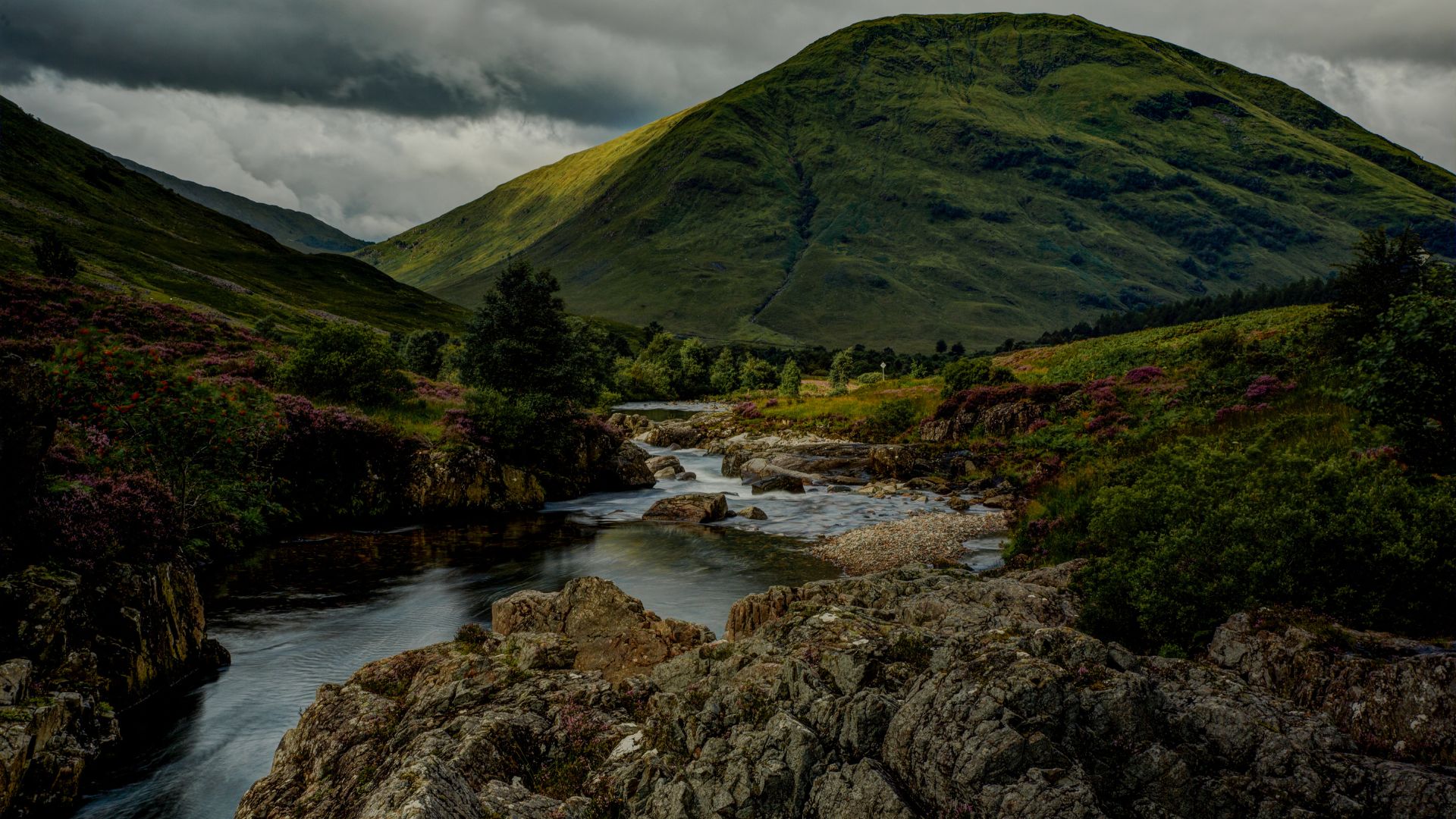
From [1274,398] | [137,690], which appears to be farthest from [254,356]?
[1274,398]

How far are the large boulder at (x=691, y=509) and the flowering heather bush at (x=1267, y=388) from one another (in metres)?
24.9

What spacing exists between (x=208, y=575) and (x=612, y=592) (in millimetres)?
17242

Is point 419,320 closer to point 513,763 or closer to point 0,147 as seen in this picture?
point 0,147

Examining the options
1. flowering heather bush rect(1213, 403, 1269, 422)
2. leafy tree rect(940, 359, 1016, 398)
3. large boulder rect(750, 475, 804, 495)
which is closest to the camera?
flowering heather bush rect(1213, 403, 1269, 422)

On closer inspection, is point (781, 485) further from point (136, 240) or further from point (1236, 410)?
point (136, 240)

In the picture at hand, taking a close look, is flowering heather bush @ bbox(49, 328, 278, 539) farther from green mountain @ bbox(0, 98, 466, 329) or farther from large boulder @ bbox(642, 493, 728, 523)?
green mountain @ bbox(0, 98, 466, 329)

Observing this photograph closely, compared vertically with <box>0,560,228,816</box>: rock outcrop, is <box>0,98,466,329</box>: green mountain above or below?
above

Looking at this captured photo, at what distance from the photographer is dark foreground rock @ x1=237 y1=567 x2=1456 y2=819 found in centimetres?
680

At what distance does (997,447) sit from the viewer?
43.6 m

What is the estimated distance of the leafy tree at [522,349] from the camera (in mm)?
41031

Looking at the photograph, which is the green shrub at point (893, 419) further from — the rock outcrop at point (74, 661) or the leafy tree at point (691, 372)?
the leafy tree at point (691, 372)

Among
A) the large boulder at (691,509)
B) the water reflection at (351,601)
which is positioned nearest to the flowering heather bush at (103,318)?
the water reflection at (351,601)

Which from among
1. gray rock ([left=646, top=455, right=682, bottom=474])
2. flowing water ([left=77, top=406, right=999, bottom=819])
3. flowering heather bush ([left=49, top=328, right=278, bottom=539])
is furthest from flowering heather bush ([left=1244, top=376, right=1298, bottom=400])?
flowering heather bush ([left=49, top=328, right=278, bottom=539])

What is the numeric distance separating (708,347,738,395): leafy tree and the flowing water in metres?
94.0
